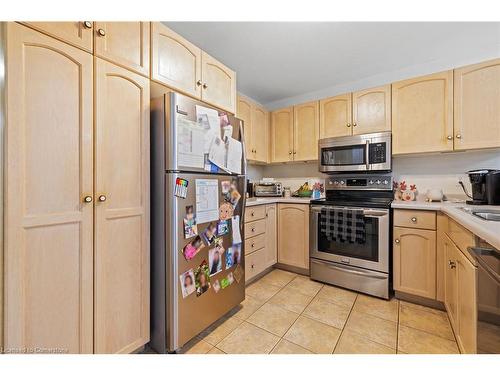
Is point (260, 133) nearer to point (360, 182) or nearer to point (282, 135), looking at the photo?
point (282, 135)

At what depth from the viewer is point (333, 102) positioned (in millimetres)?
2529

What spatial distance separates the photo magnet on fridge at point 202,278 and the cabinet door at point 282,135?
6.28 feet

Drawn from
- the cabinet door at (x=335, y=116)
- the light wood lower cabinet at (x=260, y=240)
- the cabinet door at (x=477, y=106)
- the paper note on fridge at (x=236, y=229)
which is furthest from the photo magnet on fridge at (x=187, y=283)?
the cabinet door at (x=477, y=106)

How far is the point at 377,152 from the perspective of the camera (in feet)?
7.34

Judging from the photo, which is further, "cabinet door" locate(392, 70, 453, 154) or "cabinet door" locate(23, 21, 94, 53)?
"cabinet door" locate(392, 70, 453, 154)

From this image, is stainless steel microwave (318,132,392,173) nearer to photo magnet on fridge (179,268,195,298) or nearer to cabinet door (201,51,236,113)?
cabinet door (201,51,236,113)

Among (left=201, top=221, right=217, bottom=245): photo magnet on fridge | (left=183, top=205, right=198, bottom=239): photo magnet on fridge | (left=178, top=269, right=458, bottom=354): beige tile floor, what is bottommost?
(left=178, top=269, right=458, bottom=354): beige tile floor

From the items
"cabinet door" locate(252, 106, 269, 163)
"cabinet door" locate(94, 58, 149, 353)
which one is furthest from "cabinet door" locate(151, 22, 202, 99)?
"cabinet door" locate(252, 106, 269, 163)

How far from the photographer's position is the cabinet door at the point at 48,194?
83 centimetres

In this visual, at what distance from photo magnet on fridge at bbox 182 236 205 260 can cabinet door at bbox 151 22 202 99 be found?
1.00 m

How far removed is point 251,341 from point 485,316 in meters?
1.19

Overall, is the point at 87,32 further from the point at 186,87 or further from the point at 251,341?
the point at 251,341

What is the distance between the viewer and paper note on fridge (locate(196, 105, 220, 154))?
135 cm

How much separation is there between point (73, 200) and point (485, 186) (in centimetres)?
277
